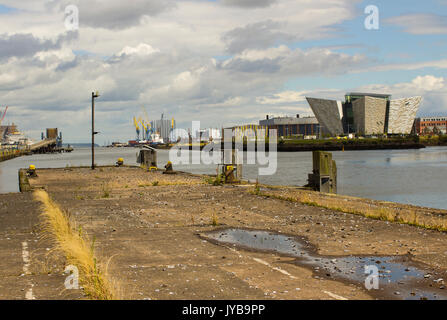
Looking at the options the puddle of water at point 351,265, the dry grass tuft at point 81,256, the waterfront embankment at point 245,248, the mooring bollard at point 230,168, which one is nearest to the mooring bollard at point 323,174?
the mooring bollard at point 230,168

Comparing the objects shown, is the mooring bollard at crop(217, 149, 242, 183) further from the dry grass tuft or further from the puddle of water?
the puddle of water

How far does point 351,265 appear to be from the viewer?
1168cm

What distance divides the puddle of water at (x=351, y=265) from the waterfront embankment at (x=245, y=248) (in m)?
0.05

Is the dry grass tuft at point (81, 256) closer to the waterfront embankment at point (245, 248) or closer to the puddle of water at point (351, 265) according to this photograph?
the waterfront embankment at point (245, 248)

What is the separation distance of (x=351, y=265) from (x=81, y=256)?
5.52 m

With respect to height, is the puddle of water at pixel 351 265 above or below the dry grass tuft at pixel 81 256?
below

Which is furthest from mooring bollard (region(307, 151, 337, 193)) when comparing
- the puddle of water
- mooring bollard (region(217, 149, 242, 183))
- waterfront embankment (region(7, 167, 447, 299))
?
the puddle of water

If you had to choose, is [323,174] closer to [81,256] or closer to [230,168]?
[230,168]

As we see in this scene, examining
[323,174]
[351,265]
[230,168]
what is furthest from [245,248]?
[230,168]

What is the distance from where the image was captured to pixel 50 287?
9688mm

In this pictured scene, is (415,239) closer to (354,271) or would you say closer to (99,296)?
(354,271)

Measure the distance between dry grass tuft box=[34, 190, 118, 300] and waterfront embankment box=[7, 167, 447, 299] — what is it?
28 centimetres

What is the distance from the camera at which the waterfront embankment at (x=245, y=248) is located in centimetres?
968

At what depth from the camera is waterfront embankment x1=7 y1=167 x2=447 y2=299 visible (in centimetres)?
968
